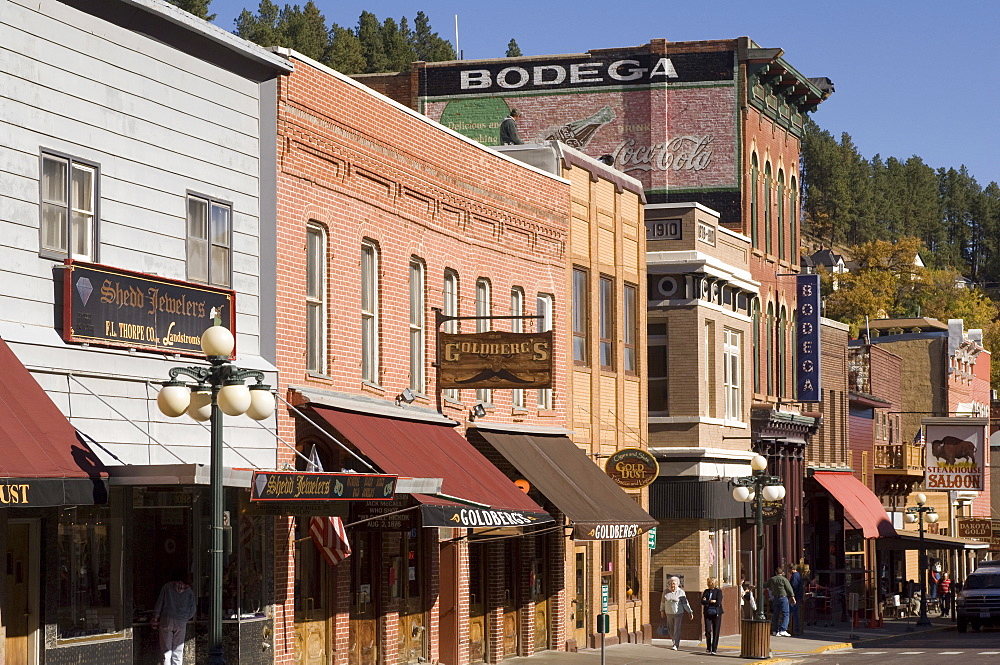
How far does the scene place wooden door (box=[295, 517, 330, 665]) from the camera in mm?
23500

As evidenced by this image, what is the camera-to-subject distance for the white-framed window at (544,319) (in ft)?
106

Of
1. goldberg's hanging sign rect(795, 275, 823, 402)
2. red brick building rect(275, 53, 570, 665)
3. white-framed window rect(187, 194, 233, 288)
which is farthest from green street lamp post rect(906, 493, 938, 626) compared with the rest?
white-framed window rect(187, 194, 233, 288)

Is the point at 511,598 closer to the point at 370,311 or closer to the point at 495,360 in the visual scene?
the point at 495,360

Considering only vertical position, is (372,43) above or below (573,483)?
above

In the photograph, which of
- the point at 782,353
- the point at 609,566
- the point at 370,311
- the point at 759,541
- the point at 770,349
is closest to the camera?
the point at 370,311

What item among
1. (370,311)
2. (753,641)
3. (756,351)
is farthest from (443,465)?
(756,351)

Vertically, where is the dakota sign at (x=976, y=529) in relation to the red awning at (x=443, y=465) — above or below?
below

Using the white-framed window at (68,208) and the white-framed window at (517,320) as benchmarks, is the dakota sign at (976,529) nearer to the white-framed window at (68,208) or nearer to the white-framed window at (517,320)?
the white-framed window at (517,320)

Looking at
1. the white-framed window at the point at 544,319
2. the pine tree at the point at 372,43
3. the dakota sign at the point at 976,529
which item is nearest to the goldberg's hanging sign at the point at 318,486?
the white-framed window at the point at 544,319

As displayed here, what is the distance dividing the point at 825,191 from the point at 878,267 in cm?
6017

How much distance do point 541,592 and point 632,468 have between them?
122 inches

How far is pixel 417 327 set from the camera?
2764cm

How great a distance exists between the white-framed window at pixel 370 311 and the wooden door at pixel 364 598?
246 cm

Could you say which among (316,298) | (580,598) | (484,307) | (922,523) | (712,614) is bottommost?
(712,614)
